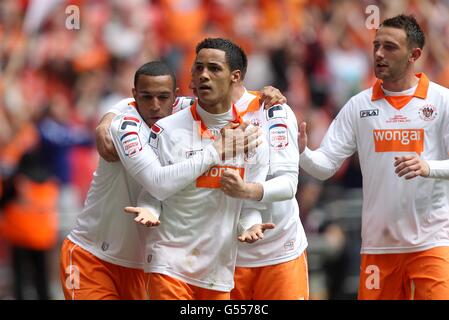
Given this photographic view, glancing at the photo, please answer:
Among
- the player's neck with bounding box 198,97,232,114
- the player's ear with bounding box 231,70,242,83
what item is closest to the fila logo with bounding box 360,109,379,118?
the player's ear with bounding box 231,70,242,83

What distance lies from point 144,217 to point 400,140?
202 centimetres

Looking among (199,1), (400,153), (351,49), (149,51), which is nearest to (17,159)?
(149,51)

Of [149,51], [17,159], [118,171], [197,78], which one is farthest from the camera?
[149,51]

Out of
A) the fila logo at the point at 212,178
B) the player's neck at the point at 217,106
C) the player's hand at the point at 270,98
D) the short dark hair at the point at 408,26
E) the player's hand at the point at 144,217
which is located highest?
the short dark hair at the point at 408,26

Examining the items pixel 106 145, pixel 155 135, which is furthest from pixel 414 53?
pixel 106 145

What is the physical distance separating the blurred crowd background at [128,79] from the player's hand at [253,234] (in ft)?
17.4

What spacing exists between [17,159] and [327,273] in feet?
11.6

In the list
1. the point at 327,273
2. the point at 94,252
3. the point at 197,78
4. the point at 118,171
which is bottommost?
the point at 327,273

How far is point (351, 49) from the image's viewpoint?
47.8 ft

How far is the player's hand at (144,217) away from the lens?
6891mm

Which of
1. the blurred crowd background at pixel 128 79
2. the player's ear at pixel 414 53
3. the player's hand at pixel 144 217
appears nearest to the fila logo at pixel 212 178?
the player's hand at pixel 144 217

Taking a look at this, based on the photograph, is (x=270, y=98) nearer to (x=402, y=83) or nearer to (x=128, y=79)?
(x=402, y=83)

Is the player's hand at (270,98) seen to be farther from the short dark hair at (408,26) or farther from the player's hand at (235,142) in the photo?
the short dark hair at (408,26)

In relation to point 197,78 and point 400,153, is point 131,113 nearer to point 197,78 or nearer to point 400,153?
point 197,78
